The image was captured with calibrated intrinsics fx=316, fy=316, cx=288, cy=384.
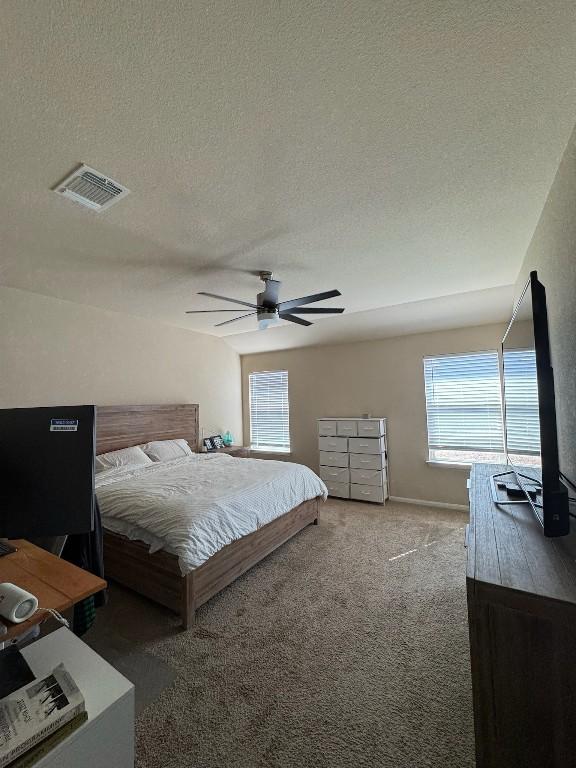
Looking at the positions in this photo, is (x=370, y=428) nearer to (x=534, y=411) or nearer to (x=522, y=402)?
(x=522, y=402)

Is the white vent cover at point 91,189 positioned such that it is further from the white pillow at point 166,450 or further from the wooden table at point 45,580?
the white pillow at point 166,450

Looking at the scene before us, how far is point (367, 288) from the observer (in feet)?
10.8

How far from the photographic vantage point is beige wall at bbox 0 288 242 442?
311cm

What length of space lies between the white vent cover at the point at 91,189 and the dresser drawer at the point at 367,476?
13.4ft

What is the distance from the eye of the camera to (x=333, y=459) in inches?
187

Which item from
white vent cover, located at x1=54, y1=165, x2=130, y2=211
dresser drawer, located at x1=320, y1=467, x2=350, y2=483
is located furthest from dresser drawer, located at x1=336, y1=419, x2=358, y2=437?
A: white vent cover, located at x1=54, y1=165, x2=130, y2=211

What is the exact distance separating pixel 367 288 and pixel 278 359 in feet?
8.93

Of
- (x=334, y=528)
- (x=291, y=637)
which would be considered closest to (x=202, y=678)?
(x=291, y=637)

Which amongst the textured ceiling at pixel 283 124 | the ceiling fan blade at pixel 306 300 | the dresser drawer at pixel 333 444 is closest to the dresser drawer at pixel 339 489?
the dresser drawer at pixel 333 444

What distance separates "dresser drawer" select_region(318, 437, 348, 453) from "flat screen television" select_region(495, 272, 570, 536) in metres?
2.54

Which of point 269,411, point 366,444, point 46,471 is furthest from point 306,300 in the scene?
point 269,411

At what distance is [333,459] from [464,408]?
1.93 m

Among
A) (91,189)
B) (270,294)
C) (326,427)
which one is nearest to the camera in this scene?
(91,189)

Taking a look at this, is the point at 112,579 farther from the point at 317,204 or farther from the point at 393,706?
the point at 317,204
